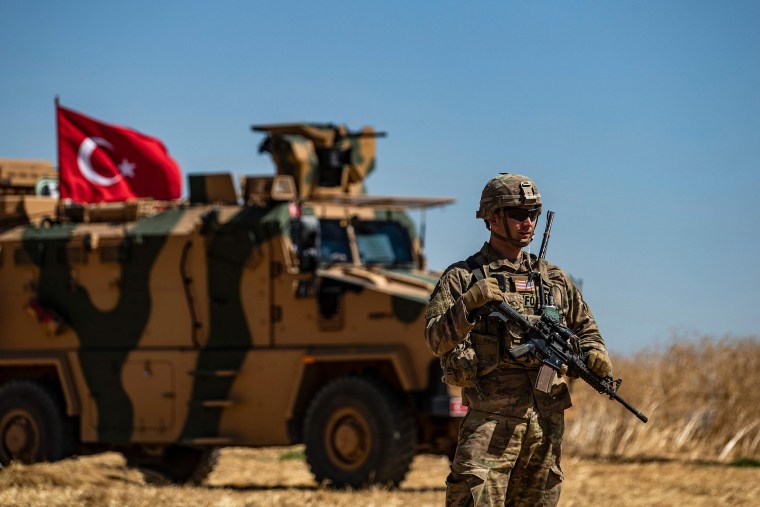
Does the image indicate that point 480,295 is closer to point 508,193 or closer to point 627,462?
point 508,193

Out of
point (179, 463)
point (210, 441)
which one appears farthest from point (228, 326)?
point (179, 463)

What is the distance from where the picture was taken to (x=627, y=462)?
1368 cm

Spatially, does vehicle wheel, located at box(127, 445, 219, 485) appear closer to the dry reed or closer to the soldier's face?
the dry reed

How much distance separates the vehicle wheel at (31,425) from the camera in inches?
468

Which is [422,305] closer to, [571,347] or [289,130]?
[289,130]

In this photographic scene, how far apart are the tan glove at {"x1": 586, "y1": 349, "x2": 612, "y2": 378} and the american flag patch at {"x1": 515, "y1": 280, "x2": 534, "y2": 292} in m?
0.36

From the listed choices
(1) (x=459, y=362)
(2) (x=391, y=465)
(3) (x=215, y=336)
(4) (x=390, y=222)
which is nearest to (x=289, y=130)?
(4) (x=390, y=222)

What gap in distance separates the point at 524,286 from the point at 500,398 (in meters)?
Answer: 0.46

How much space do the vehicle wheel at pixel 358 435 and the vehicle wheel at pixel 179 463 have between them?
1903 millimetres

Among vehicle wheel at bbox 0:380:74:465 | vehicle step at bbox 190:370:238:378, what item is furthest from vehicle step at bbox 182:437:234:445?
vehicle wheel at bbox 0:380:74:465

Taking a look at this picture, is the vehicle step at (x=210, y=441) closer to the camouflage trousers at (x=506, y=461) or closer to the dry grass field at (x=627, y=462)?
the dry grass field at (x=627, y=462)

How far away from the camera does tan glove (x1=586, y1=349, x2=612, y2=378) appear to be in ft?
18.7

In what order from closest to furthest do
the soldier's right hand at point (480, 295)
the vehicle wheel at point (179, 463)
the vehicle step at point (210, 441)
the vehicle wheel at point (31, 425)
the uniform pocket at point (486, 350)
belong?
the soldier's right hand at point (480, 295)
the uniform pocket at point (486, 350)
the vehicle step at point (210, 441)
the vehicle wheel at point (31, 425)
the vehicle wheel at point (179, 463)

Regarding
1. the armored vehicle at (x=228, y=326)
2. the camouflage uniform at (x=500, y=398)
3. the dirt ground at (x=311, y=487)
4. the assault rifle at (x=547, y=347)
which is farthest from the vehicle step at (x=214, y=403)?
the assault rifle at (x=547, y=347)
